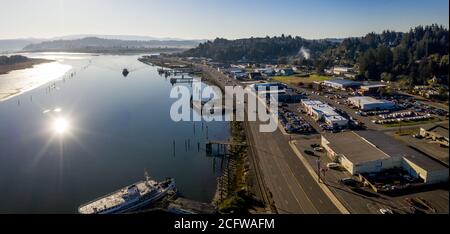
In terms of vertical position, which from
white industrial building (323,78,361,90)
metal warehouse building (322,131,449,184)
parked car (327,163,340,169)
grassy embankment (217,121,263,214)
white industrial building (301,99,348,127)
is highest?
white industrial building (323,78,361,90)

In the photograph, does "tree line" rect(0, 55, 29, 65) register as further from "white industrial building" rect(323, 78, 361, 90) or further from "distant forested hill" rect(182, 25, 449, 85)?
"white industrial building" rect(323, 78, 361, 90)

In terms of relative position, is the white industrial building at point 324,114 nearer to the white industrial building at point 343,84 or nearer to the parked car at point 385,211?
the white industrial building at point 343,84

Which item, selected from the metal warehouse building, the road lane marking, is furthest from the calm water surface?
the metal warehouse building

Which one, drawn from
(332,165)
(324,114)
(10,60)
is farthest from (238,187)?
(10,60)

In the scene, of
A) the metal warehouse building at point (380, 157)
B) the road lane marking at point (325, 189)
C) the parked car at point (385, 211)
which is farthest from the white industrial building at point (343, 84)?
the parked car at point (385, 211)
